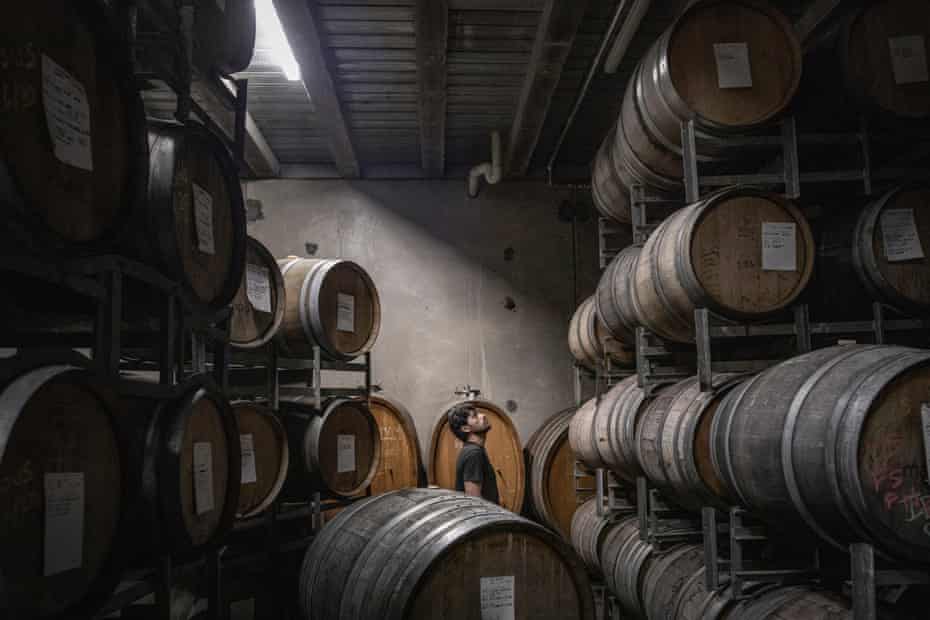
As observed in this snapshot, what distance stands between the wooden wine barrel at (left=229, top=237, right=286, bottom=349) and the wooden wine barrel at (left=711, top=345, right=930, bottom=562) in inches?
107

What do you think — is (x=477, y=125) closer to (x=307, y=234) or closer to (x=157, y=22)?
(x=307, y=234)

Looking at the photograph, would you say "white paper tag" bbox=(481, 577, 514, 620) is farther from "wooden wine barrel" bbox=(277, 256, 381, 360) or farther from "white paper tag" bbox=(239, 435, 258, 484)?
"wooden wine barrel" bbox=(277, 256, 381, 360)

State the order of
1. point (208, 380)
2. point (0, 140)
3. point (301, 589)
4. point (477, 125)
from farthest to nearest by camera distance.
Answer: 1. point (477, 125)
2. point (301, 589)
3. point (208, 380)
4. point (0, 140)

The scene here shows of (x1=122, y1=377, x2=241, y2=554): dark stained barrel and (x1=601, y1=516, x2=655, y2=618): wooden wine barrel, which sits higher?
(x1=122, y1=377, x2=241, y2=554): dark stained barrel

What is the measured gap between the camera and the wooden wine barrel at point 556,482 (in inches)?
272

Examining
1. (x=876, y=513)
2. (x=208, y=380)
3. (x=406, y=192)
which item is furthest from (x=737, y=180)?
(x=406, y=192)

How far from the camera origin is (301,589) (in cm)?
345

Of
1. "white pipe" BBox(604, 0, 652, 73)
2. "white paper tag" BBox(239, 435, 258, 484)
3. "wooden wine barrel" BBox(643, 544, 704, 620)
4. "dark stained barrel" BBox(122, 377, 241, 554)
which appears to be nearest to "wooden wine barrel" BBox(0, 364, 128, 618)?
"dark stained barrel" BBox(122, 377, 241, 554)

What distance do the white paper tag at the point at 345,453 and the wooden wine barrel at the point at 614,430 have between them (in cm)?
175

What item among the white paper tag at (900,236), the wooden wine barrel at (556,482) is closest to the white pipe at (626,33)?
the white paper tag at (900,236)

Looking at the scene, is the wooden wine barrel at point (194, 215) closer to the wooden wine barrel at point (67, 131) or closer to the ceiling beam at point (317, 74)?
the wooden wine barrel at point (67, 131)

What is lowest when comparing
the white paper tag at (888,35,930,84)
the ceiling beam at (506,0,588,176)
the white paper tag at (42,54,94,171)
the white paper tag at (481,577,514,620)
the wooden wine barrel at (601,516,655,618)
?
the wooden wine barrel at (601,516,655,618)

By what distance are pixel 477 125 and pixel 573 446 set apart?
299cm

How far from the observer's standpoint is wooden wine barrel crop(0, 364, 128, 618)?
5.08ft
